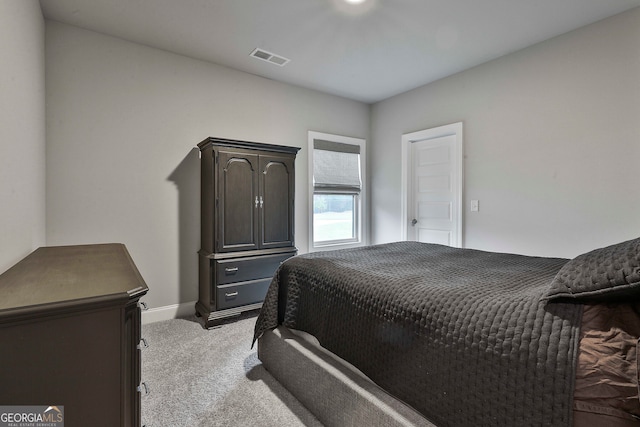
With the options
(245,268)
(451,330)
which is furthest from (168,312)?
Result: (451,330)

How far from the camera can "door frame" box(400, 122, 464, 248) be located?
11.8 feet

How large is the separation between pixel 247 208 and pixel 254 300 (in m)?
0.95

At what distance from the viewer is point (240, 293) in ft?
9.87

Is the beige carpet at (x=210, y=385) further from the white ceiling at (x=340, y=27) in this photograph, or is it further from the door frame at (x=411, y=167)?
the white ceiling at (x=340, y=27)

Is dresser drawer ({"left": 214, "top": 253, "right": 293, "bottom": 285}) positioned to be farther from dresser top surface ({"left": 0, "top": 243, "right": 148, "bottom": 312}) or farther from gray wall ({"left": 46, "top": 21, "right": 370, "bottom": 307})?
dresser top surface ({"left": 0, "top": 243, "right": 148, "bottom": 312})

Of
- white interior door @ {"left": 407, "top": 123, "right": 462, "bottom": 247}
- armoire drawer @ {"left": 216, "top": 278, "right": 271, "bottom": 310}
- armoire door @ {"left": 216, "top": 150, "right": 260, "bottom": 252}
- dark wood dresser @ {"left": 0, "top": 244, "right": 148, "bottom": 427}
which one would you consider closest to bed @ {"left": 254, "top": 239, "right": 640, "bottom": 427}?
dark wood dresser @ {"left": 0, "top": 244, "right": 148, "bottom": 427}

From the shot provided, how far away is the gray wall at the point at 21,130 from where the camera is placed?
55.6 inches

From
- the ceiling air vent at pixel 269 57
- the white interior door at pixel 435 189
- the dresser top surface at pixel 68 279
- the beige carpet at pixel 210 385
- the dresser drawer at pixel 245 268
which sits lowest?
the beige carpet at pixel 210 385

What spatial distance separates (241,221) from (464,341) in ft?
7.96

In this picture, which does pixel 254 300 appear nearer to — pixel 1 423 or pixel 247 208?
pixel 247 208

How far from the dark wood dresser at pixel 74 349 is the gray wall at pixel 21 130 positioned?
707 mm

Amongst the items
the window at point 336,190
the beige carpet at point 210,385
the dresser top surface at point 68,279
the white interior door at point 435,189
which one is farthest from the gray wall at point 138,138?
the white interior door at point 435,189

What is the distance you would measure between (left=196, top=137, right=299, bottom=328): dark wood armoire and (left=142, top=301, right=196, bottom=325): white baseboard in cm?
11

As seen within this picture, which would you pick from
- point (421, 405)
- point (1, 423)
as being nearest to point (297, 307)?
point (421, 405)
